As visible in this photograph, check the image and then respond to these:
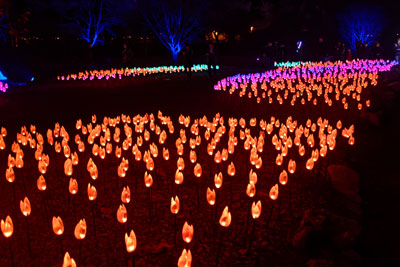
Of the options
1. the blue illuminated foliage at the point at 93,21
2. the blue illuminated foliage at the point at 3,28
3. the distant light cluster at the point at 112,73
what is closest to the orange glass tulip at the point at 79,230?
the distant light cluster at the point at 112,73

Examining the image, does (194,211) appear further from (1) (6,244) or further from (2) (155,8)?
(2) (155,8)

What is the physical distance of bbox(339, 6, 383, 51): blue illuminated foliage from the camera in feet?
118

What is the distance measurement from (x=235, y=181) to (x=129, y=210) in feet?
5.50

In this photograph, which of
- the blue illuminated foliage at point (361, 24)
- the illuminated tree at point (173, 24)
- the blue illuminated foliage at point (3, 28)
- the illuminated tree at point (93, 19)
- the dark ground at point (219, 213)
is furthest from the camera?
the blue illuminated foliage at point (361, 24)

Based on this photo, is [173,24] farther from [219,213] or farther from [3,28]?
[219,213]

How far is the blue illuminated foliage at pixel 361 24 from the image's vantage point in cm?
3606

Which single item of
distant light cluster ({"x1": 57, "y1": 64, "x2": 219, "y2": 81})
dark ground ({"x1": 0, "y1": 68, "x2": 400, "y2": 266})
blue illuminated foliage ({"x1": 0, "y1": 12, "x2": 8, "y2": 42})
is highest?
blue illuminated foliage ({"x1": 0, "y1": 12, "x2": 8, "y2": 42})

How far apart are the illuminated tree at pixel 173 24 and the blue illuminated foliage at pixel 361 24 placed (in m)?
16.2

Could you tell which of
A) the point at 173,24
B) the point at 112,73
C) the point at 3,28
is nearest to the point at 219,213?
the point at 112,73

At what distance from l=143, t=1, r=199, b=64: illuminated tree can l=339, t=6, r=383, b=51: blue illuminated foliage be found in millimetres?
16210

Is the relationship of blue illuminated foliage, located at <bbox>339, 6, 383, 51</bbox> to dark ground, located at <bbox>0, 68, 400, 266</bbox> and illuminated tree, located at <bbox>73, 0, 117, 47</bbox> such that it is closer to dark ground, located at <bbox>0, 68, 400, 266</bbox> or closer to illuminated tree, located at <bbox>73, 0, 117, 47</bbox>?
illuminated tree, located at <bbox>73, 0, 117, 47</bbox>

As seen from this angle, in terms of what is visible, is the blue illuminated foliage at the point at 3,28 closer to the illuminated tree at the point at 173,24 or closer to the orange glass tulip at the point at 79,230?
the illuminated tree at the point at 173,24

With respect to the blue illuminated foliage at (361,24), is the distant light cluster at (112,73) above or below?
below

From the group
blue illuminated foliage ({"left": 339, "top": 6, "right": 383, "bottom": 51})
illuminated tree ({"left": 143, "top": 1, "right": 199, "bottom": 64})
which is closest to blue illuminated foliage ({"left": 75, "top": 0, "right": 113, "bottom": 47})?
illuminated tree ({"left": 143, "top": 1, "right": 199, "bottom": 64})
